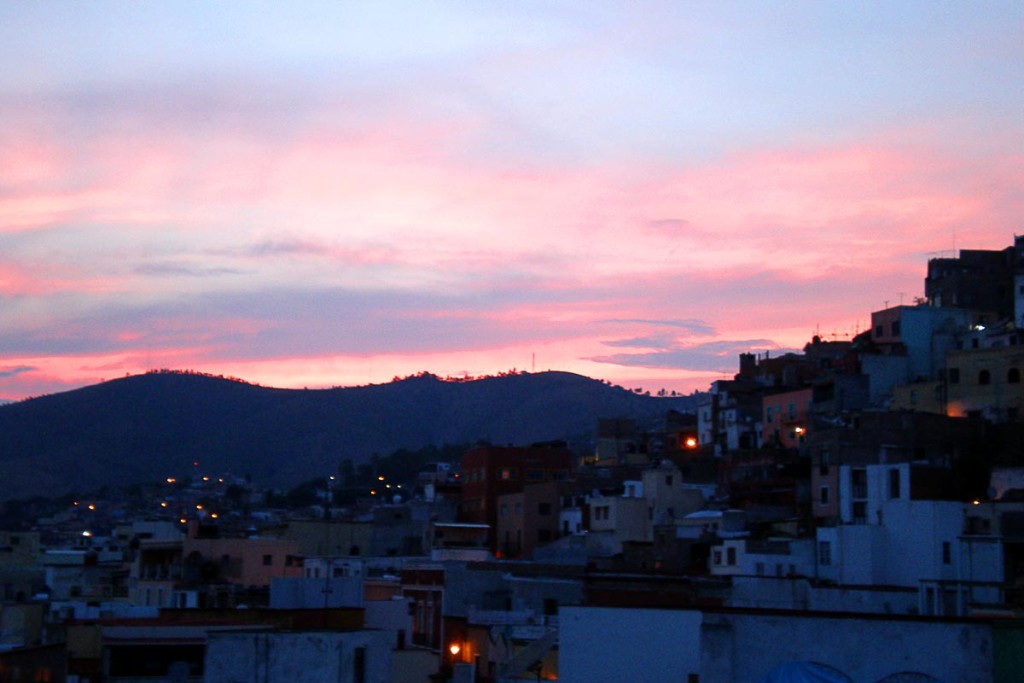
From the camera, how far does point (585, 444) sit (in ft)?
→ 484

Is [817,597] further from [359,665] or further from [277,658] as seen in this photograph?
[277,658]

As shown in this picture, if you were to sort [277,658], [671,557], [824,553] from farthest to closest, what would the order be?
1. [671,557]
2. [824,553]
3. [277,658]

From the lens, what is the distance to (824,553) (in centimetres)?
5031

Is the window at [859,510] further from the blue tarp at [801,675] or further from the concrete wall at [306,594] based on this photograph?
the blue tarp at [801,675]

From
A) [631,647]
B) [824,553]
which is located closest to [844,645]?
[631,647]

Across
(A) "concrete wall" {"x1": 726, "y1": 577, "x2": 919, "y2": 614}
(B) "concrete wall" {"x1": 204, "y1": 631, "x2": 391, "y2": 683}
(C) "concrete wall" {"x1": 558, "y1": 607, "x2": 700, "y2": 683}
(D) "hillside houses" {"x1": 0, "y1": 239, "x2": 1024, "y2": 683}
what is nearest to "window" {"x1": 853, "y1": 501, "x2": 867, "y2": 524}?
(D) "hillside houses" {"x1": 0, "y1": 239, "x2": 1024, "y2": 683}

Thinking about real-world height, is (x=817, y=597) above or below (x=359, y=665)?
above

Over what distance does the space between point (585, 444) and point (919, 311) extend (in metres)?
72.7

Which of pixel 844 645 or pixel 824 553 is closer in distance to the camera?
pixel 844 645

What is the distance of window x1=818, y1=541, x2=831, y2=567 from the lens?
50.0 metres

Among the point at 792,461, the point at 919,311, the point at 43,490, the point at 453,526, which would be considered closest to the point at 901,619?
the point at 792,461

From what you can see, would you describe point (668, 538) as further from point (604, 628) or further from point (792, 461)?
point (604, 628)

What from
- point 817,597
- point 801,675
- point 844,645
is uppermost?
point 817,597

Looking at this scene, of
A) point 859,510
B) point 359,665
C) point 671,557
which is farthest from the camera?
point 859,510
